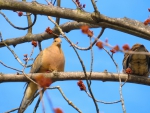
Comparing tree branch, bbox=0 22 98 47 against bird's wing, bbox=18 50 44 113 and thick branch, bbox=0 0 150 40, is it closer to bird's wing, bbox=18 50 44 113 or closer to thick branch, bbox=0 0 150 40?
bird's wing, bbox=18 50 44 113

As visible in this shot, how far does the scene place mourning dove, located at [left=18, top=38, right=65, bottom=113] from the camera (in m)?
4.96

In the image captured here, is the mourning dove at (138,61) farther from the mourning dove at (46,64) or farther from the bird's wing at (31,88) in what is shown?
the bird's wing at (31,88)

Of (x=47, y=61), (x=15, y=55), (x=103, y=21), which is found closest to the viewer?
(x=103, y=21)

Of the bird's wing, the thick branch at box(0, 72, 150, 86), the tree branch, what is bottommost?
the thick branch at box(0, 72, 150, 86)

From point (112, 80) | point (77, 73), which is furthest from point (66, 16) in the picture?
point (112, 80)

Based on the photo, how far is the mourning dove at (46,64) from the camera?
16.3 feet

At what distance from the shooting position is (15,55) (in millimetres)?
3941

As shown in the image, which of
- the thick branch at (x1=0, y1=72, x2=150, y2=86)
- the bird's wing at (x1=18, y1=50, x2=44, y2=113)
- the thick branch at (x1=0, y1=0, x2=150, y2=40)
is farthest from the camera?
the bird's wing at (x1=18, y1=50, x2=44, y2=113)

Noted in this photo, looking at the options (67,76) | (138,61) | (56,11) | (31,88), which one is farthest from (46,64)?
(56,11)

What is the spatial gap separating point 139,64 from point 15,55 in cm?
198

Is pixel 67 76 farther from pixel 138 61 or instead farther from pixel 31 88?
pixel 138 61

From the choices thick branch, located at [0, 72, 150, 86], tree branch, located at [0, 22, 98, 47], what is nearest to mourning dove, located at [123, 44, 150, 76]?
tree branch, located at [0, 22, 98, 47]

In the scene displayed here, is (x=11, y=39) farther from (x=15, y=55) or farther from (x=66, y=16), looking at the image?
(x=66, y=16)

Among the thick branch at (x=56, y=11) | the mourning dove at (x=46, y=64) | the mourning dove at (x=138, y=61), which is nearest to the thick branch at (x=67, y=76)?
the thick branch at (x=56, y=11)
